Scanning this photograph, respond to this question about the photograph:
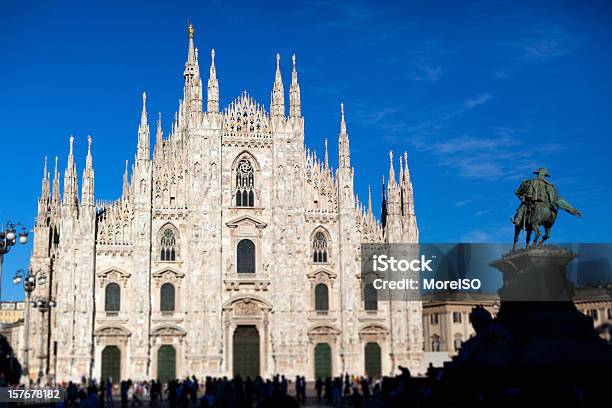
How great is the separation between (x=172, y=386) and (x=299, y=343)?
18689mm

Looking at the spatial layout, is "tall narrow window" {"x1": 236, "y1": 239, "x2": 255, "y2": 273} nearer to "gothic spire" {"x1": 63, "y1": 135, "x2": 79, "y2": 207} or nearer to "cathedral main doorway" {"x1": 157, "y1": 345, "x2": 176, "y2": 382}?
"cathedral main doorway" {"x1": 157, "y1": 345, "x2": 176, "y2": 382}

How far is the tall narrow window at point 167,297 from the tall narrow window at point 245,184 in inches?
283

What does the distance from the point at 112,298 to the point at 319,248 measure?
14.1 metres

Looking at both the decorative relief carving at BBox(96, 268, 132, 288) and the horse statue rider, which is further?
the decorative relief carving at BBox(96, 268, 132, 288)

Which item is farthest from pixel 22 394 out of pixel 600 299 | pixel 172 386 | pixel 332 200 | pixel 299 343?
pixel 600 299

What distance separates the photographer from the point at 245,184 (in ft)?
186

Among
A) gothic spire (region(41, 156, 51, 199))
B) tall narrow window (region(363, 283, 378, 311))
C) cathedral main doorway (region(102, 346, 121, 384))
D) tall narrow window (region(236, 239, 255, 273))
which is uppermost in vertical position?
gothic spire (region(41, 156, 51, 199))

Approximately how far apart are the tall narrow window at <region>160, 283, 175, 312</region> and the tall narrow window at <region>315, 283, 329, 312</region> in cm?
960

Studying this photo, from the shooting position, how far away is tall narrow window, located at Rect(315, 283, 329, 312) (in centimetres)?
5600

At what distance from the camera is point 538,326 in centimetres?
2939

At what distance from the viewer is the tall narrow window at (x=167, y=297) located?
177 ft

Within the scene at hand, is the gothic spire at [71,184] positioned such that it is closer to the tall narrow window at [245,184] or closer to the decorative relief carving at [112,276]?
the decorative relief carving at [112,276]

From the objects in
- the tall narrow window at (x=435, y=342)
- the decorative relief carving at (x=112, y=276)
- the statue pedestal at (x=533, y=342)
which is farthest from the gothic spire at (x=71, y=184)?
the tall narrow window at (x=435, y=342)

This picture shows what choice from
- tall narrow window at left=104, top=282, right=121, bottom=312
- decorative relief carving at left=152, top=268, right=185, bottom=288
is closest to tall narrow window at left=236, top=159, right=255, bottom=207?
decorative relief carving at left=152, top=268, right=185, bottom=288
